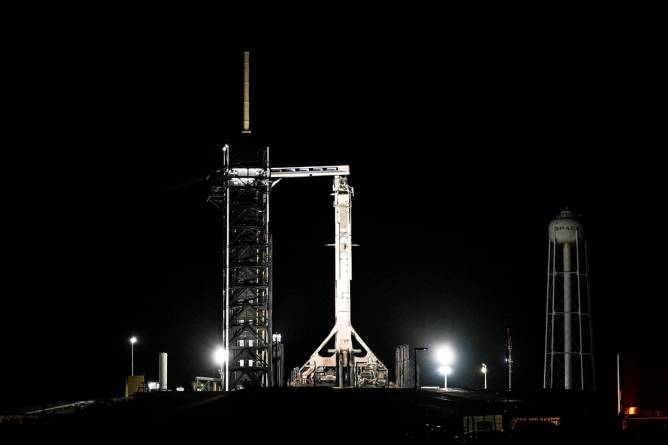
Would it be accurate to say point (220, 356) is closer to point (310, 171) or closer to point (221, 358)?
point (221, 358)

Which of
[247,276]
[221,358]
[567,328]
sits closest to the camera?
[567,328]

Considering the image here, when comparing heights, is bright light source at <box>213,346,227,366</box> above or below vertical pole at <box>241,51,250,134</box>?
below

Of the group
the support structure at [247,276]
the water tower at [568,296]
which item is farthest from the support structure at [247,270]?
the water tower at [568,296]

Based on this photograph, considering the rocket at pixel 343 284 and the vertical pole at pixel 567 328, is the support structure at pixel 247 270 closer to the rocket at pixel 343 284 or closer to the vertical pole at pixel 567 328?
the rocket at pixel 343 284

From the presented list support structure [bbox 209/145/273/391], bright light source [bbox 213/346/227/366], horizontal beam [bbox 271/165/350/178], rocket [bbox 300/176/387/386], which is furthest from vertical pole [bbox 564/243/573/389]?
bright light source [bbox 213/346/227/366]

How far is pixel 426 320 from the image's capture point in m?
80.5

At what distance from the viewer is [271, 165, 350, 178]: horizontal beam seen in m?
60.7

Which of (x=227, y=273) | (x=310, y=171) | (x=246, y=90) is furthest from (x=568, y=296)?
(x=246, y=90)

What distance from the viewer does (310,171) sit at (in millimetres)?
61125

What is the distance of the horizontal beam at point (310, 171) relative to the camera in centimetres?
6069

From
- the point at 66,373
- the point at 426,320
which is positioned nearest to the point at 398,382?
the point at 426,320

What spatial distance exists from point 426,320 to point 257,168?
2593cm

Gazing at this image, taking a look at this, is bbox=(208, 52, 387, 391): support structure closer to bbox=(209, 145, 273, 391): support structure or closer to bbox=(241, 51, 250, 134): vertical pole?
bbox=(209, 145, 273, 391): support structure

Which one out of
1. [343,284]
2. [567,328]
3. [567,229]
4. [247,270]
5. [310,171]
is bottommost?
[567,328]
